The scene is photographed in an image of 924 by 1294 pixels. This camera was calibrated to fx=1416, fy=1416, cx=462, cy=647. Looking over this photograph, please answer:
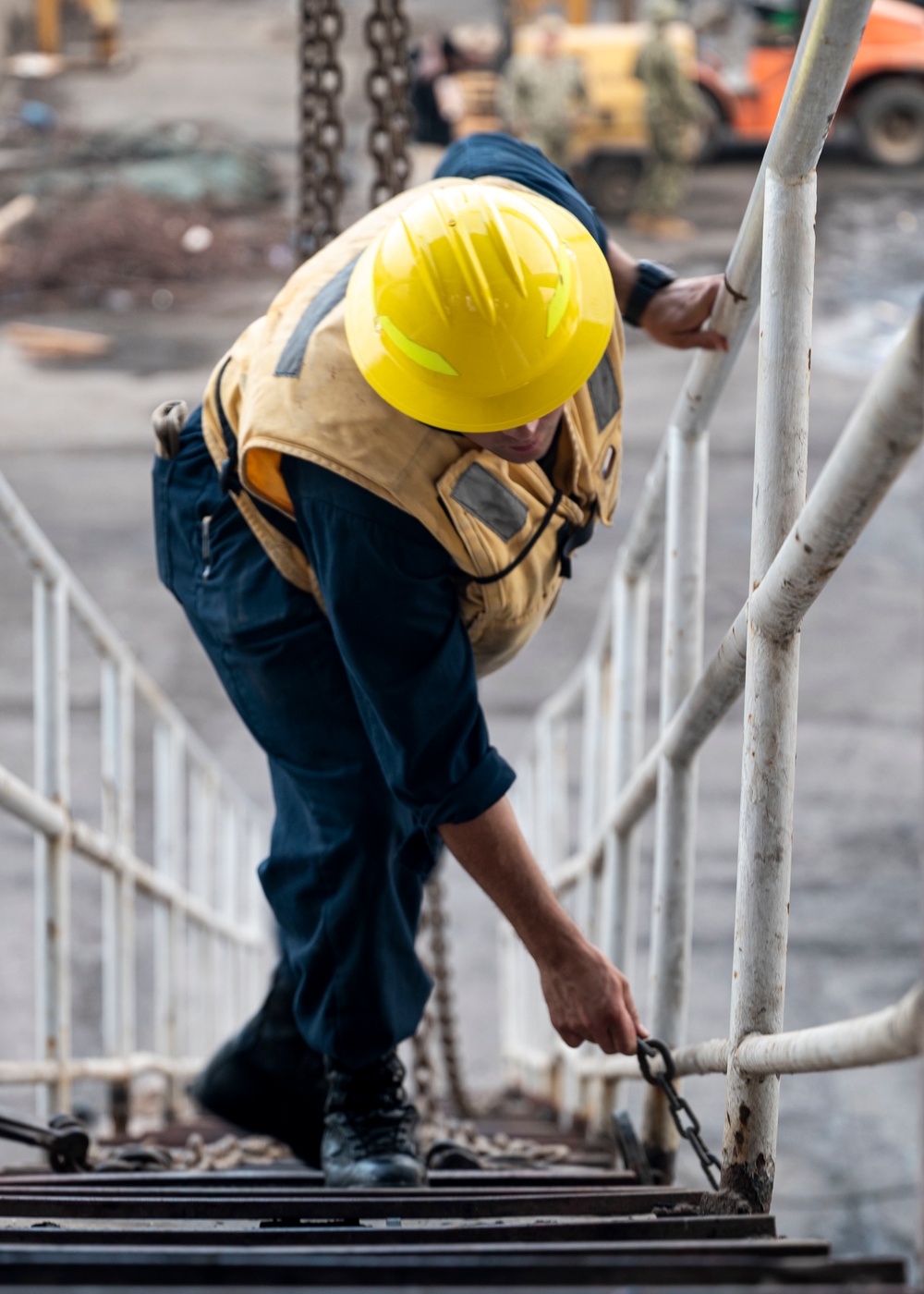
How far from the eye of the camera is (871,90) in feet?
46.9

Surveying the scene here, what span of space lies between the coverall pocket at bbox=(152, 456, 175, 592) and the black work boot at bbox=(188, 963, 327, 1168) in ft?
3.04

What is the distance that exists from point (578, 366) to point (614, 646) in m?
1.25

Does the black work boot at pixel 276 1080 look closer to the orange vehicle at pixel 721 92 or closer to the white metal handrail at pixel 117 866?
the white metal handrail at pixel 117 866

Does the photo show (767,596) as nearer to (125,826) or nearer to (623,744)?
(623,744)

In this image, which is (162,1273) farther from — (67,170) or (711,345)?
(67,170)

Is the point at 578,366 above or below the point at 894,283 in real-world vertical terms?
below

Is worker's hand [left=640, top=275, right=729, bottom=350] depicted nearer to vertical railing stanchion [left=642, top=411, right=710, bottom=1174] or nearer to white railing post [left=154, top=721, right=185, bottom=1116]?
vertical railing stanchion [left=642, top=411, right=710, bottom=1174]

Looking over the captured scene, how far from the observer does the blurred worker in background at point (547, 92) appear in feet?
39.8

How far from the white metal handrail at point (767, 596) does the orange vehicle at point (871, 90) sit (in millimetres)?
12051

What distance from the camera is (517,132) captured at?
40.8 feet

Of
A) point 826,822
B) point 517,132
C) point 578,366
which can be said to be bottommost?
point 826,822

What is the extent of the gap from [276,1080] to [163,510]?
3.94 feet

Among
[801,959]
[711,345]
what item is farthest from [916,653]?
[711,345]

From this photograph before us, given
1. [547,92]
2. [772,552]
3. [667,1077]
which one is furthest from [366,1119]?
[547,92]
